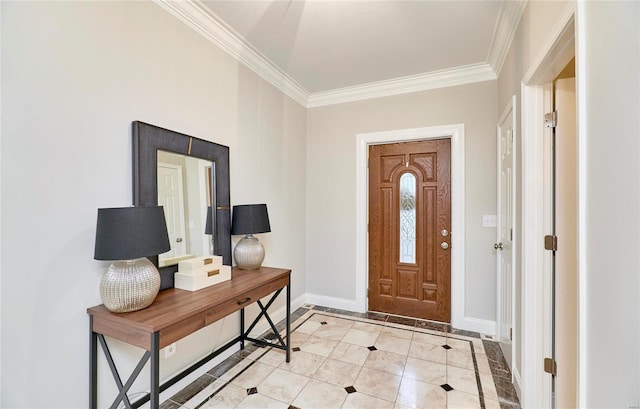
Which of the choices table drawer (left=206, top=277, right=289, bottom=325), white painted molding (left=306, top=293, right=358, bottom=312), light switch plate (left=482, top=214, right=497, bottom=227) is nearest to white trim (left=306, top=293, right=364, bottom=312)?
white painted molding (left=306, top=293, right=358, bottom=312)

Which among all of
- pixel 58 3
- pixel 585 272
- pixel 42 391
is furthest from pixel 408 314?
pixel 58 3

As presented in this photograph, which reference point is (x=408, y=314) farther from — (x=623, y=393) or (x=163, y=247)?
(x=163, y=247)

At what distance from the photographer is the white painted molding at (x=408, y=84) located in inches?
110

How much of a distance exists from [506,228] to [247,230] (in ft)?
6.98

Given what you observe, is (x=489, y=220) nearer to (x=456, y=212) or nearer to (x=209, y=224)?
(x=456, y=212)

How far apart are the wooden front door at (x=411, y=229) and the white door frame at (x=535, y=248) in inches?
50.0

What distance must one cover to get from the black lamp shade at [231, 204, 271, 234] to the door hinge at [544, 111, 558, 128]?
6.67ft

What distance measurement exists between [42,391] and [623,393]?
220cm

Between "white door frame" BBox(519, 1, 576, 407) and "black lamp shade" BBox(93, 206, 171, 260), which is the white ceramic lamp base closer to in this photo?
"black lamp shade" BBox(93, 206, 171, 260)

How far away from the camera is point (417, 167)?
3.14 meters

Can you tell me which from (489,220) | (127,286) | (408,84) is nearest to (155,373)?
(127,286)

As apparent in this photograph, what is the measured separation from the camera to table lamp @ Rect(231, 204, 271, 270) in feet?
7.51

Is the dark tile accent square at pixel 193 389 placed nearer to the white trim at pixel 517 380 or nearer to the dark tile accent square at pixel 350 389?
the dark tile accent square at pixel 350 389

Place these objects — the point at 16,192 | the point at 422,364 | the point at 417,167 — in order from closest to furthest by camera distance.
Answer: the point at 16,192
the point at 422,364
the point at 417,167
